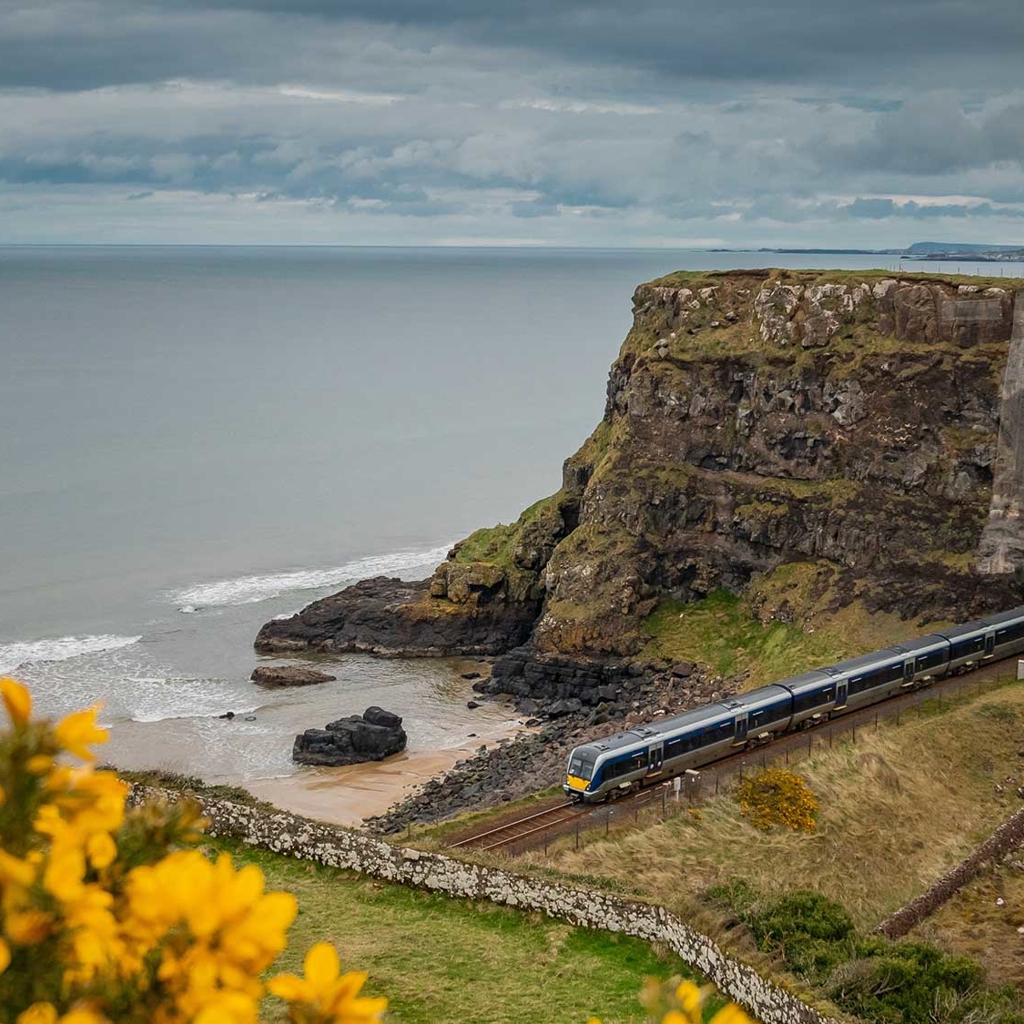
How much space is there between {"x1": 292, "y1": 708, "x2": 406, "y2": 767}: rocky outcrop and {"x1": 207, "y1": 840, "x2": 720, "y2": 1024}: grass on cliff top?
78.7 feet

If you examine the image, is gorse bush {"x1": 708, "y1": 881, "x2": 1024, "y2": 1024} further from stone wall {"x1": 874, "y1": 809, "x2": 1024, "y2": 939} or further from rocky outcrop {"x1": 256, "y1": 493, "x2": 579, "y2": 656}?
rocky outcrop {"x1": 256, "y1": 493, "x2": 579, "y2": 656}

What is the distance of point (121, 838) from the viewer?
561 centimetres

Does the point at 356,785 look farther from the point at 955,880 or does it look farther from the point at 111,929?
the point at 111,929

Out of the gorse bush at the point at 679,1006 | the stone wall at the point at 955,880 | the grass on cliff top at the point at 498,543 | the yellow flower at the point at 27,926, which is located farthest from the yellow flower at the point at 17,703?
the grass on cliff top at the point at 498,543

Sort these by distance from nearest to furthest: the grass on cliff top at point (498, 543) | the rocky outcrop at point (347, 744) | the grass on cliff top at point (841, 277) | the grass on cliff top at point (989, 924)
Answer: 1. the grass on cliff top at point (989, 924)
2. the rocky outcrop at point (347, 744)
3. the grass on cliff top at point (841, 277)
4. the grass on cliff top at point (498, 543)

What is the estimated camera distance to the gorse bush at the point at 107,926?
4457 millimetres

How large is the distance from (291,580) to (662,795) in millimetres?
52624

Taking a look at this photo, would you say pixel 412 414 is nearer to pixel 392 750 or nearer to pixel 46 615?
pixel 46 615

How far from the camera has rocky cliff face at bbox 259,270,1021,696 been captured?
188 ft

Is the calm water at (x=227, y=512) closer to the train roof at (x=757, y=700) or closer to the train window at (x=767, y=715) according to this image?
the train roof at (x=757, y=700)

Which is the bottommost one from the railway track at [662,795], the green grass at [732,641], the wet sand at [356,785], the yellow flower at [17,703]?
the wet sand at [356,785]

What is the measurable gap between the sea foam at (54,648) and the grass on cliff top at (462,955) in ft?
143

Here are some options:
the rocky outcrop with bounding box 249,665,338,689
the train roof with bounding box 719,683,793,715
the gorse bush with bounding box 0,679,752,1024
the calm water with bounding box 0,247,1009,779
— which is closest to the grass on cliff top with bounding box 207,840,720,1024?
the train roof with bounding box 719,683,793,715

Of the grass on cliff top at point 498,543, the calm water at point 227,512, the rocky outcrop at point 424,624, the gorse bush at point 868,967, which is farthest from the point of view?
the grass on cliff top at point 498,543
